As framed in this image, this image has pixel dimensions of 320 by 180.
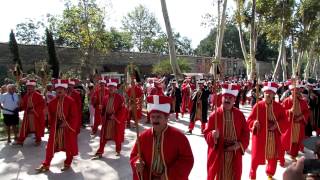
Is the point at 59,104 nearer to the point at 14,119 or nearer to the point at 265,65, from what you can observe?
the point at 14,119

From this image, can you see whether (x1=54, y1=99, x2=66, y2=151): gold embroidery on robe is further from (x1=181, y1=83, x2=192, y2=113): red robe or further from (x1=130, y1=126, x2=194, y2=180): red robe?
(x1=181, y1=83, x2=192, y2=113): red robe

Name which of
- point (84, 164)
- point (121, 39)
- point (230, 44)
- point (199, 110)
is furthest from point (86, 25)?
point (230, 44)

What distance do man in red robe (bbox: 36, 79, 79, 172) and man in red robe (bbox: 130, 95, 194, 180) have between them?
403 cm

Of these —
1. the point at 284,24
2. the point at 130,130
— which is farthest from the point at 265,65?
the point at 130,130

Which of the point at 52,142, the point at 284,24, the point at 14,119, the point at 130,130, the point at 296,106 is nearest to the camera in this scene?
the point at 52,142

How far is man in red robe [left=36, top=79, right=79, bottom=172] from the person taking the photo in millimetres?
8461

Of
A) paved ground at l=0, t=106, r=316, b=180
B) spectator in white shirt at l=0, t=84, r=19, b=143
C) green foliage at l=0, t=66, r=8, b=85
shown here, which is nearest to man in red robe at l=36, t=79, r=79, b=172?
paved ground at l=0, t=106, r=316, b=180

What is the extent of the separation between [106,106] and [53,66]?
81.3ft

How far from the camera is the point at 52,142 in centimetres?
842

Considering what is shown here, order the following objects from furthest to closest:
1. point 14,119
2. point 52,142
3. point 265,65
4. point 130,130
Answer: point 265,65, point 130,130, point 14,119, point 52,142

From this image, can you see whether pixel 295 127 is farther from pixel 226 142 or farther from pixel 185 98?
pixel 185 98

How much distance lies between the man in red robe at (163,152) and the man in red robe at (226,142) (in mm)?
1299

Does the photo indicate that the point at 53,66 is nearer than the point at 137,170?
No

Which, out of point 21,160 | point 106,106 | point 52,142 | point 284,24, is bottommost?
point 21,160
